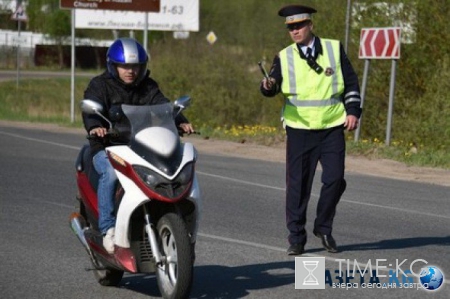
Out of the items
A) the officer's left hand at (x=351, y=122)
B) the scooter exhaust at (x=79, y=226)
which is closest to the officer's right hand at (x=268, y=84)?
the officer's left hand at (x=351, y=122)

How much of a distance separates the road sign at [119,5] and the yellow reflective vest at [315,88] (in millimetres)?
23923

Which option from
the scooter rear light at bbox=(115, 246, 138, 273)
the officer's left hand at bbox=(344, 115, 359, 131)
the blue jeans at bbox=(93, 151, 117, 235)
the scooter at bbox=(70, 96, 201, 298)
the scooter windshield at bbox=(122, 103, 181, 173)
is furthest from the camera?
the officer's left hand at bbox=(344, 115, 359, 131)

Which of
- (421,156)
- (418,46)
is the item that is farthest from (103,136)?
(418,46)

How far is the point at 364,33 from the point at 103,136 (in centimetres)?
1579

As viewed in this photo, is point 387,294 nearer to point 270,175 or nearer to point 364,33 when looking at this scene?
point 270,175

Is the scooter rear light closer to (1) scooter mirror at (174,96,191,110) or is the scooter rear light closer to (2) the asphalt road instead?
(2) the asphalt road


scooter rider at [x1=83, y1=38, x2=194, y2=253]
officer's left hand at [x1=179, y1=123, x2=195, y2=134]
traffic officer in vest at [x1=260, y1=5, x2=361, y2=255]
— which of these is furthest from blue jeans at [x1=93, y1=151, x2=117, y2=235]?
traffic officer in vest at [x1=260, y1=5, x2=361, y2=255]

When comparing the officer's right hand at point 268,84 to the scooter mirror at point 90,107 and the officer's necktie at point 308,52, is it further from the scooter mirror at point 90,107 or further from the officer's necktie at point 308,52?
the scooter mirror at point 90,107

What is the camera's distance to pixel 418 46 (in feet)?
93.1

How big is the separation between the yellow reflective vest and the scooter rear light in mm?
2690

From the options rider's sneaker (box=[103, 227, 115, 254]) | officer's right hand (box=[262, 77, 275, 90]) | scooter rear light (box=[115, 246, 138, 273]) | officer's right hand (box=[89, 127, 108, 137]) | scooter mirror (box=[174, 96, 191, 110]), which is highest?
scooter mirror (box=[174, 96, 191, 110])

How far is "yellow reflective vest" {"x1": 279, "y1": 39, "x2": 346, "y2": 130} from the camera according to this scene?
10305 mm

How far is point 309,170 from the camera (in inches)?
411

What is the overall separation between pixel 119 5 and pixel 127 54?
26.1 meters
